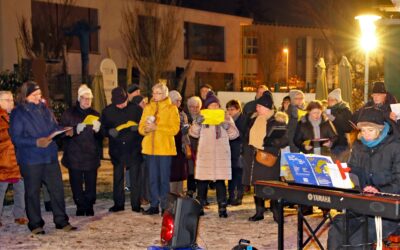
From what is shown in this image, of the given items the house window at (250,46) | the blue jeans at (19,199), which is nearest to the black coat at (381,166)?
the blue jeans at (19,199)

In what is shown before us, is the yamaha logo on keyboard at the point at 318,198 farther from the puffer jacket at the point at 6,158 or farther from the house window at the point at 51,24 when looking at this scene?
the house window at the point at 51,24

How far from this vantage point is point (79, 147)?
10367mm

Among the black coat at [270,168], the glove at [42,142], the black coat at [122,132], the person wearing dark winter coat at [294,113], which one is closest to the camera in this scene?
the glove at [42,142]

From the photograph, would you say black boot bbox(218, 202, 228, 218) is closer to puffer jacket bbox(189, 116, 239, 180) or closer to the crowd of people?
the crowd of people

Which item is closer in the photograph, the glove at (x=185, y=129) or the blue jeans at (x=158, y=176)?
the blue jeans at (x=158, y=176)

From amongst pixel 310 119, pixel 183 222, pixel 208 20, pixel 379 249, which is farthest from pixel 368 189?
pixel 208 20

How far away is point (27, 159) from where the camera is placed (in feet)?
29.9

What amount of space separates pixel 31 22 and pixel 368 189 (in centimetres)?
2536

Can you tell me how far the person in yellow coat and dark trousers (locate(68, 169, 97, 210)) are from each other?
0.89 meters

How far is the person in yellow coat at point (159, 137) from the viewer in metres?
10.4

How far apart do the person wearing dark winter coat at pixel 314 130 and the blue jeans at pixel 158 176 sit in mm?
1998

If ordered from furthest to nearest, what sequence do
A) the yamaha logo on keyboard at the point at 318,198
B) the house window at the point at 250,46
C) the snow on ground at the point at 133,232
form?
1. the house window at the point at 250,46
2. the snow on ground at the point at 133,232
3. the yamaha logo on keyboard at the point at 318,198

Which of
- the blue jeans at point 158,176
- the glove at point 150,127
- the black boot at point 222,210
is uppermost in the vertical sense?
the glove at point 150,127

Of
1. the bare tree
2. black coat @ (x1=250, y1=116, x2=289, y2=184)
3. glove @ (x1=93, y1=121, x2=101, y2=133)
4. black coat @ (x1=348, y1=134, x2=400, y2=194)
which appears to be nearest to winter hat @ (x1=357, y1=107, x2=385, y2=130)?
black coat @ (x1=348, y1=134, x2=400, y2=194)
